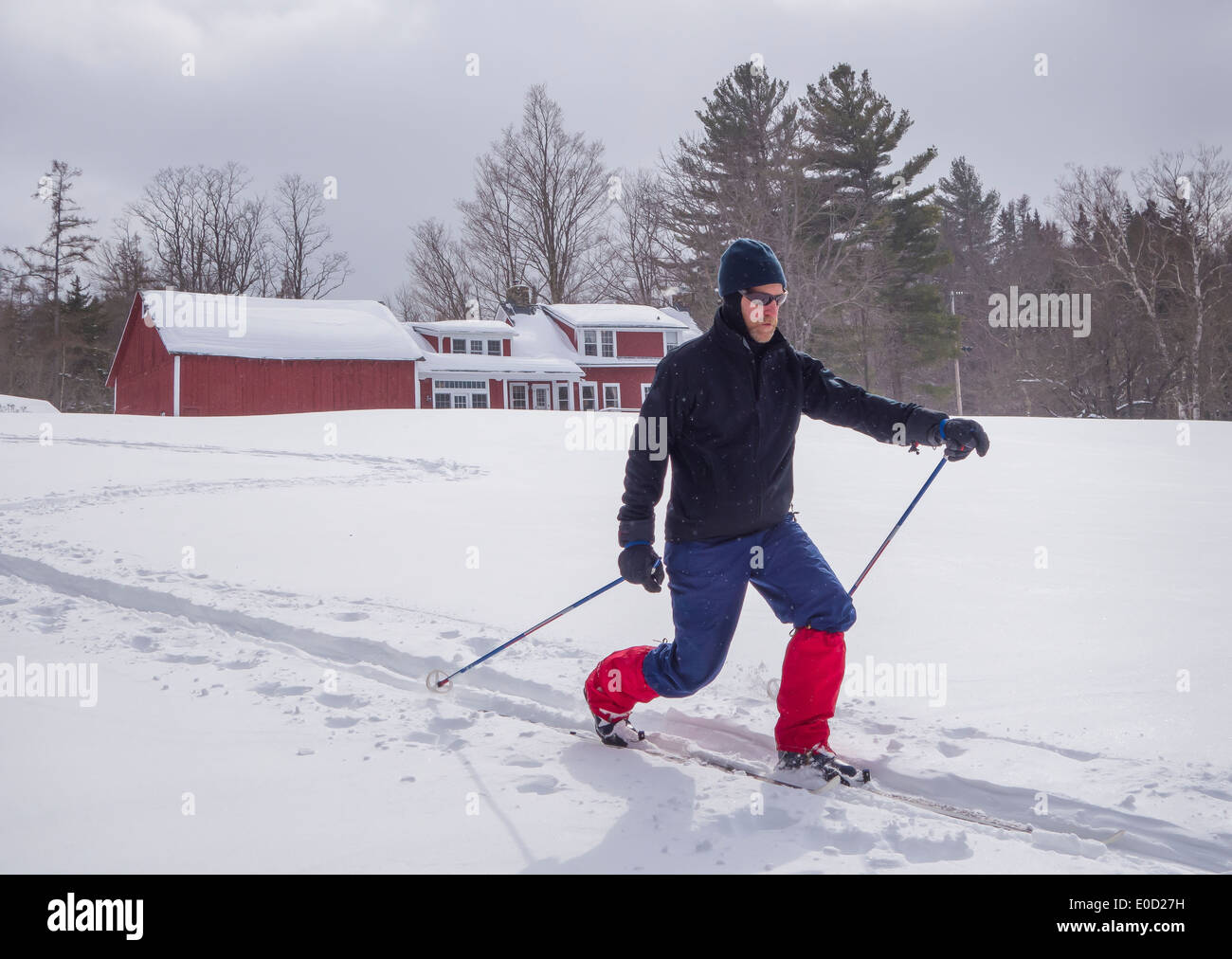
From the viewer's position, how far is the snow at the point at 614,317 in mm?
35469

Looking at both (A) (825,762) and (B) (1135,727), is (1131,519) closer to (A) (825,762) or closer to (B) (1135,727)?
(B) (1135,727)

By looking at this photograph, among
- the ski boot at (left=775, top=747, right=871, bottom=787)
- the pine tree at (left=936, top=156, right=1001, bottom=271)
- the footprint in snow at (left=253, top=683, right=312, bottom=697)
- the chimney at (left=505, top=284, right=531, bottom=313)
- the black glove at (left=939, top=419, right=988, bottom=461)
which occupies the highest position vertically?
the pine tree at (left=936, top=156, right=1001, bottom=271)

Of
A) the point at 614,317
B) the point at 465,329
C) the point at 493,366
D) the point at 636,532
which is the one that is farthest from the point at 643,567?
the point at 614,317

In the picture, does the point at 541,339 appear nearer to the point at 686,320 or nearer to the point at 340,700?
the point at 686,320

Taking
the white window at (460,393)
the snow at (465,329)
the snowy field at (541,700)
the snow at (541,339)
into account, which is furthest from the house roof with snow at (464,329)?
the snowy field at (541,700)

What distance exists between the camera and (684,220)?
35.3 m

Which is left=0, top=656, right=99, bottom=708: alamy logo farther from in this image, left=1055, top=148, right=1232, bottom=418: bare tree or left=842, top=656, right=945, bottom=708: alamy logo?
left=1055, top=148, right=1232, bottom=418: bare tree

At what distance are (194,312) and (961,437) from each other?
1165 inches

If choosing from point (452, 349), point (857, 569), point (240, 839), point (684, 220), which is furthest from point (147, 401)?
point (240, 839)

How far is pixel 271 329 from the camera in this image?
28.9 m

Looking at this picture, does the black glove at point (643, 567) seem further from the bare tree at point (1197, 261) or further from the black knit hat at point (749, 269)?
the bare tree at point (1197, 261)

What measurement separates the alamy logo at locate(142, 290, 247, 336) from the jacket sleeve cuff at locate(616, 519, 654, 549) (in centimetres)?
2746

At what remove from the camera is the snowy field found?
97.7 inches
